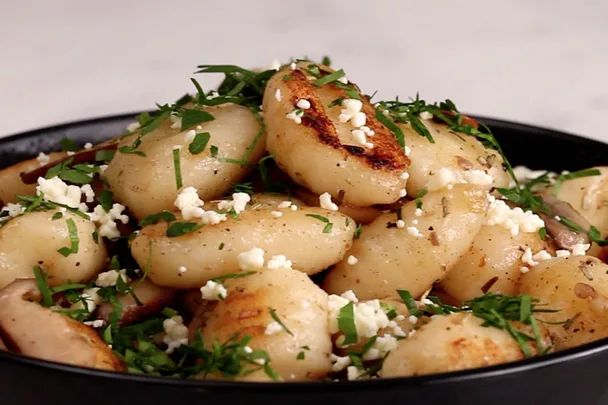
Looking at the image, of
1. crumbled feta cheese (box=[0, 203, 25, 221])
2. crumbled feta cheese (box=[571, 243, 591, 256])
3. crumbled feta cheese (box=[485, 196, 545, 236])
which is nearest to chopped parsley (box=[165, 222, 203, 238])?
crumbled feta cheese (box=[0, 203, 25, 221])

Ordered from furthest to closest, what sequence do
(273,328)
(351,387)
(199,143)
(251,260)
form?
(199,143) < (251,260) < (273,328) < (351,387)

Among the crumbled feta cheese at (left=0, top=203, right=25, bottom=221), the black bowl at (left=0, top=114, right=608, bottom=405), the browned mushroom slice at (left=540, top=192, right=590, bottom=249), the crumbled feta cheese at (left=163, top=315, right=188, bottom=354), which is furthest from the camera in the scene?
the browned mushroom slice at (left=540, top=192, right=590, bottom=249)

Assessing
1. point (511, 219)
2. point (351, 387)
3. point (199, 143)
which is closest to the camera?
point (351, 387)

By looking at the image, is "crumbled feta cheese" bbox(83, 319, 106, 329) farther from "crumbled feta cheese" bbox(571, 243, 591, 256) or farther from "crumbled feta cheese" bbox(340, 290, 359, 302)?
"crumbled feta cheese" bbox(571, 243, 591, 256)

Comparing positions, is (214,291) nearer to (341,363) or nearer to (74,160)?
(341,363)

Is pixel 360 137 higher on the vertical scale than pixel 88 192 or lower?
higher

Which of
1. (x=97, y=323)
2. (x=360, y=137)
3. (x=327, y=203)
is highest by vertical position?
(x=360, y=137)

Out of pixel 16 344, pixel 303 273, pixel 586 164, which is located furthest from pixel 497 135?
pixel 16 344

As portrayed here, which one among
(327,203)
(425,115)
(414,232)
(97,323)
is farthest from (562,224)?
(97,323)
